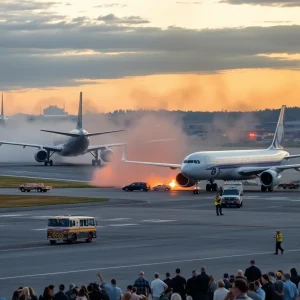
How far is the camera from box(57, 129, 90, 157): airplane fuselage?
6570 inches

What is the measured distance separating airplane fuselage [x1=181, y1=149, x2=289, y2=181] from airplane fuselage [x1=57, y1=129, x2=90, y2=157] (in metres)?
56.9

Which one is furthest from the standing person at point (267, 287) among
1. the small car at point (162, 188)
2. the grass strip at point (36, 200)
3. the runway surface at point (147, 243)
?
the small car at point (162, 188)

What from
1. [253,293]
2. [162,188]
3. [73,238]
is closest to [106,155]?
[162,188]

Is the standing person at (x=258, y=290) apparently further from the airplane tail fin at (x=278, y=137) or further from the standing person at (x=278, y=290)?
the airplane tail fin at (x=278, y=137)

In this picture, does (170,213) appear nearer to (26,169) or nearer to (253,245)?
(253,245)

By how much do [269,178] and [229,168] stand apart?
455 cm

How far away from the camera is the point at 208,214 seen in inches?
3034

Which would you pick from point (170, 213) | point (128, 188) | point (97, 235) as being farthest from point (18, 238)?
point (128, 188)

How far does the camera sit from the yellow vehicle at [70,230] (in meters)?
56.2

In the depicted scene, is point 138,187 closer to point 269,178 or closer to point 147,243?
point 269,178

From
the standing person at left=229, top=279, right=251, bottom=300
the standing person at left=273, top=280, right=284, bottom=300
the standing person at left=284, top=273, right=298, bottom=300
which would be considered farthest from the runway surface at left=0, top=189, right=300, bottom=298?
the standing person at left=229, top=279, right=251, bottom=300

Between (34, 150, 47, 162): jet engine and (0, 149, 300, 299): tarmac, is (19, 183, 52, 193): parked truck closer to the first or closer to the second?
(0, 149, 300, 299): tarmac

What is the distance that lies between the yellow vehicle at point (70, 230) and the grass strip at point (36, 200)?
28.4 meters

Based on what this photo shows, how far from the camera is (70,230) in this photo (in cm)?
5653
